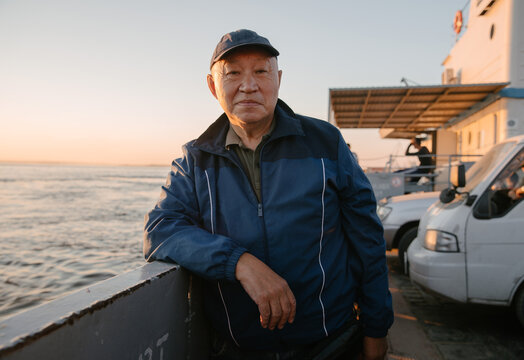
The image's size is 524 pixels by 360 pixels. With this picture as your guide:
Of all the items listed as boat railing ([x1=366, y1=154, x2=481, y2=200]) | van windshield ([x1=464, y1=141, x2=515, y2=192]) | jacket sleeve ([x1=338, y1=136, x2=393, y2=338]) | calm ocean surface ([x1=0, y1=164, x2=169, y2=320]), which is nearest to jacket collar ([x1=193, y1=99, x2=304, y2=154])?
jacket sleeve ([x1=338, y1=136, x2=393, y2=338])

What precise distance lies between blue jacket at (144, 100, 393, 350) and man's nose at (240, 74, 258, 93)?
20 centimetres

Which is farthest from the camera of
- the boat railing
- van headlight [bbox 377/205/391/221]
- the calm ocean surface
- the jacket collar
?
the boat railing

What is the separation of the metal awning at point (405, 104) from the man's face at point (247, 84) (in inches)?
431

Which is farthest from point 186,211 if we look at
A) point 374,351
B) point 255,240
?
point 374,351

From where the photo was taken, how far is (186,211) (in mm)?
1672

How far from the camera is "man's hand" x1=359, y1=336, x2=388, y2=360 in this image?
5.82 feet

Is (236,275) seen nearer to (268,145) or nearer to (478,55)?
(268,145)

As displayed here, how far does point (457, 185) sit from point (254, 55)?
Result: 3.12 metres

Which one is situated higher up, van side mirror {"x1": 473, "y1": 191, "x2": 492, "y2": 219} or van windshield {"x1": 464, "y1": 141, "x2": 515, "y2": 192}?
van windshield {"x1": 464, "y1": 141, "x2": 515, "y2": 192}

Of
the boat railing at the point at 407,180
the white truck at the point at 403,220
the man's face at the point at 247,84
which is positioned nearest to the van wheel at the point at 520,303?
the white truck at the point at 403,220

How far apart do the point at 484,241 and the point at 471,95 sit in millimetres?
11929

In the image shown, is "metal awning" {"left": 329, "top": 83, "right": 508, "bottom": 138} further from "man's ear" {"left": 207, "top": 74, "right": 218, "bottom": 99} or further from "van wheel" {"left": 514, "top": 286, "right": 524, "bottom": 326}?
"man's ear" {"left": 207, "top": 74, "right": 218, "bottom": 99}

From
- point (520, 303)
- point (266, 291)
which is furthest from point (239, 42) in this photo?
point (520, 303)

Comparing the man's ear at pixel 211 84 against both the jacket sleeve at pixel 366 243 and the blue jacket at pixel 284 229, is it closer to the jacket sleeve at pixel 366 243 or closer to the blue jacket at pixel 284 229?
the blue jacket at pixel 284 229
